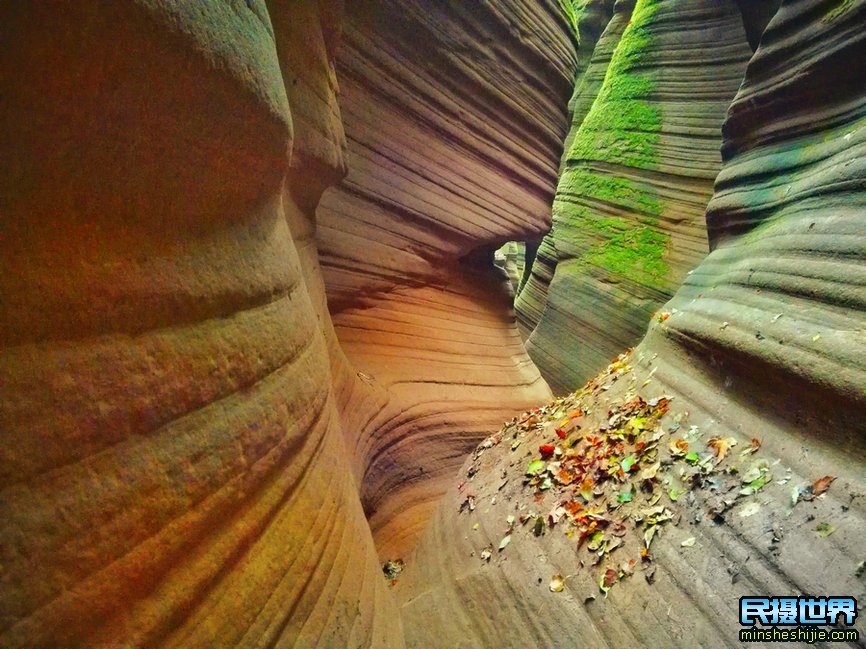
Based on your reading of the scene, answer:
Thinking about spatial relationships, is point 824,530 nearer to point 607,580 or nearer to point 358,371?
point 607,580

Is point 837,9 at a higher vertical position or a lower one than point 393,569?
higher

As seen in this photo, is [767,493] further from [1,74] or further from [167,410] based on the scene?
[1,74]

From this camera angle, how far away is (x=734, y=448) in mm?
2596

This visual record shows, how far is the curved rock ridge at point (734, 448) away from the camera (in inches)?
83.1

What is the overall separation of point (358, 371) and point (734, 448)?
348 centimetres

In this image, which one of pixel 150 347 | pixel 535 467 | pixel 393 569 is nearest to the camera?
pixel 150 347

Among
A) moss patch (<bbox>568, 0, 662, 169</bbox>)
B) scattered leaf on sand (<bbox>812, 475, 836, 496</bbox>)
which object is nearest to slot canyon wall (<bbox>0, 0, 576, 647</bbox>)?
scattered leaf on sand (<bbox>812, 475, 836, 496</bbox>)

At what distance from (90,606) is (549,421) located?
3948mm

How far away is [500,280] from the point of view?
27.8 ft

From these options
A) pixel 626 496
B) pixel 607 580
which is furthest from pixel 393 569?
pixel 626 496

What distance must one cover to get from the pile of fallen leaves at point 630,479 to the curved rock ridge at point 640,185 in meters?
6.34

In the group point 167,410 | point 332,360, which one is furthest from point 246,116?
point 332,360

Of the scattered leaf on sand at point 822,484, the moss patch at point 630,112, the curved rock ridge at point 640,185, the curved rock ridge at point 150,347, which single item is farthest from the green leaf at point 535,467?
the moss patch at point 630,112

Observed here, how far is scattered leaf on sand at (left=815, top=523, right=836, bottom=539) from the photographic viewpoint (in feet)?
6.44
